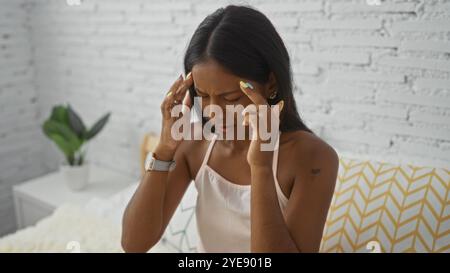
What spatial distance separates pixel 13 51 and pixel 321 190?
2.24 meters

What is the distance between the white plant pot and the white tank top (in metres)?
1.21

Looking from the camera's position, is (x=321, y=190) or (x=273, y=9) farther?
(x=273, y=9)

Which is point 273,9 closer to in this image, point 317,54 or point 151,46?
point 317,54

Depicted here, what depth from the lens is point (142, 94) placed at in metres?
2.19

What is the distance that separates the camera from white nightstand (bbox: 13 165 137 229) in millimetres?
2143

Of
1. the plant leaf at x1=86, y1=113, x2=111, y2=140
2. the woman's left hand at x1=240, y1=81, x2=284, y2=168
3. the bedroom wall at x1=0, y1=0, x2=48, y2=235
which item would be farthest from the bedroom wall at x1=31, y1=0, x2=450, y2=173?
the woman's left hand at x1=240, y1=81, x2=284, y2=168

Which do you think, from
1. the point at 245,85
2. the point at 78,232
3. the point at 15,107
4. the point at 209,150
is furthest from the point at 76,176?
the point at 245,85

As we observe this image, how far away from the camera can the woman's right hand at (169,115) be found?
1012 millimetres

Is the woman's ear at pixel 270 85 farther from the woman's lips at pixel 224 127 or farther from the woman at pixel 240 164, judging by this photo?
the woman's lips at pixel 224 127

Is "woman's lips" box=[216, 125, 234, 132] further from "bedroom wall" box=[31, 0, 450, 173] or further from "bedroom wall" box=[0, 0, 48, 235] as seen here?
"bedroom wall" box=[0, 0, 48, 235]

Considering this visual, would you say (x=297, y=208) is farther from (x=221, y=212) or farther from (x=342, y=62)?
(x=342, y=62)

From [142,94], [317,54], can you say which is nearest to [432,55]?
[317,54]

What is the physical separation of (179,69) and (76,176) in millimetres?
807

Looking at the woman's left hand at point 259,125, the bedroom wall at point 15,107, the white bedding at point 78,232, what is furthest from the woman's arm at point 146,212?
the bedroom wall at point 15,107
